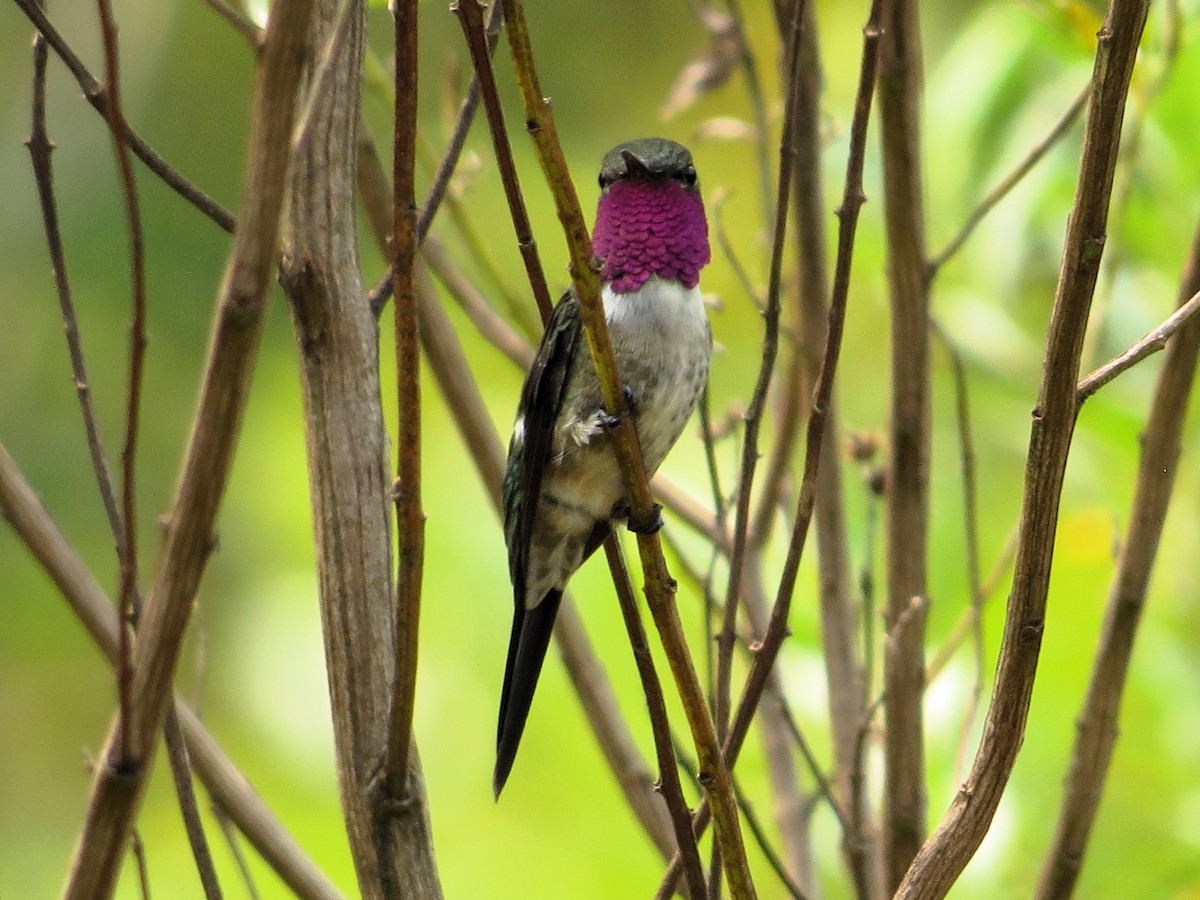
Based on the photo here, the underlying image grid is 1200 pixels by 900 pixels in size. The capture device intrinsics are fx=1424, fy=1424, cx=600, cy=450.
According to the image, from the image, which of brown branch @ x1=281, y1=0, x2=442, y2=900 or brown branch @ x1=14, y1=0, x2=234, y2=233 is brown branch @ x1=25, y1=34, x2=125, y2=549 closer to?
brown branch @ x1=14, y1=0, x2=234, y2=233

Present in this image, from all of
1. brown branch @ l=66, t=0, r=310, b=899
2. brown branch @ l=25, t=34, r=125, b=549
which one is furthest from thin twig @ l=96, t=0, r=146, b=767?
brown branch @ l=25, t=34, r=125, b=549

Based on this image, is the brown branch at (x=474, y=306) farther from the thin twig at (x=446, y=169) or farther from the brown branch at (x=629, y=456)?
the brown branch at (x=629, y=456)

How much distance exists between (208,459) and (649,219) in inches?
48.0

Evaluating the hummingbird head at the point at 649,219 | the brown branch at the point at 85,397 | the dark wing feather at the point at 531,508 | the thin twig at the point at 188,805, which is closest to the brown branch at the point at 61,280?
the brown branch at the point at 85,397

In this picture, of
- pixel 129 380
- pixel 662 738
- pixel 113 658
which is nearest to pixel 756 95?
pixel 662 738

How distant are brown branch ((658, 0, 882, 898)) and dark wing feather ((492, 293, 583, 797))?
1.81ft

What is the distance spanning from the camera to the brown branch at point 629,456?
104cm

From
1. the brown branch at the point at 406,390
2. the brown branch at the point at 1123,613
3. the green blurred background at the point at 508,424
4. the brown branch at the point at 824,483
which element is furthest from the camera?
the green blurred background at the point at 508,424

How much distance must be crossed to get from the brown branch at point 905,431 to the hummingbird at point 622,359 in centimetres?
28

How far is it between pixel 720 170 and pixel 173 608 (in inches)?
175

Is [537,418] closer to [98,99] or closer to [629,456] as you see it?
[629,456]

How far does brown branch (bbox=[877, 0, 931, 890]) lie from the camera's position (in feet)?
5.57

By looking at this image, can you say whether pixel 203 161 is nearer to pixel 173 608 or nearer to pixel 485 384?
pixel 485 384

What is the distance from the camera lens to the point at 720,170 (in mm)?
5047
